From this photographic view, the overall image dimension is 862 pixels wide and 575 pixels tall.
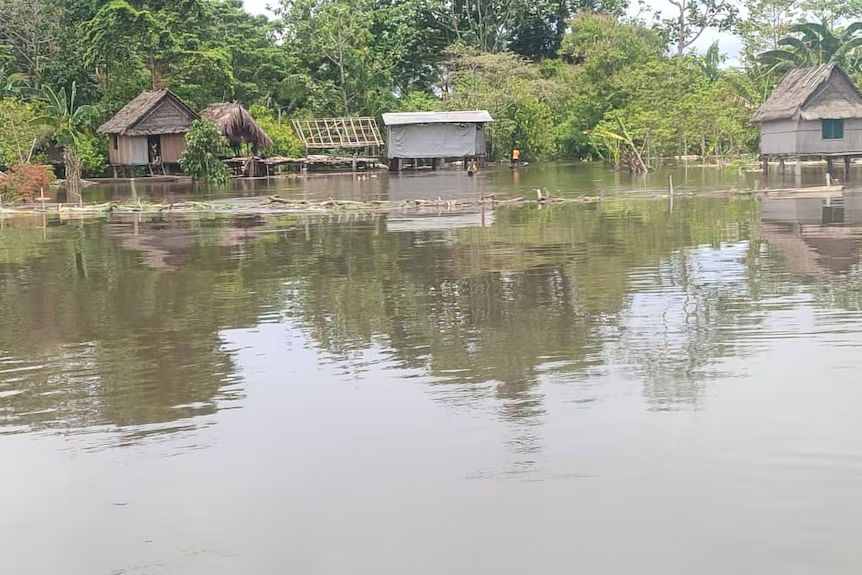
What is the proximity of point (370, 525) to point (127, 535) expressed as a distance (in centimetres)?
111

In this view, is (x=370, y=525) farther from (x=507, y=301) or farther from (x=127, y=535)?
(x=507, y=301)

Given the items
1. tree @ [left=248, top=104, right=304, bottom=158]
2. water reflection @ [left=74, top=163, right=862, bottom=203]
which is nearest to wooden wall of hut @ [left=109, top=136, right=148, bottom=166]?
water reflection @ [left=74, top=163, right=862, bottom=203]

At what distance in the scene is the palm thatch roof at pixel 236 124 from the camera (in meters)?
37.4

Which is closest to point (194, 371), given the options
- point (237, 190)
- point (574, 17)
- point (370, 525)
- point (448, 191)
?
point (370, 525)

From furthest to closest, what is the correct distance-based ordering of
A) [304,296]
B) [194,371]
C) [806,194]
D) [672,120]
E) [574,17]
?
[574,17]
[672,120]
[806,194]
[304,296]
[194,371]

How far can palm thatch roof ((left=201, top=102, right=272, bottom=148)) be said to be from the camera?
123 ft

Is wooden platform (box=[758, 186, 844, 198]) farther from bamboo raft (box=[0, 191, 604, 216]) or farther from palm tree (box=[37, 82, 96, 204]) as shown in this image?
palm tree (box=[37, 82, 96, 204])

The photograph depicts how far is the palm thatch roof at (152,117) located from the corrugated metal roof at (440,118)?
9.43 meters

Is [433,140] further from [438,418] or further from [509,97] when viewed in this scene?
[438,418]

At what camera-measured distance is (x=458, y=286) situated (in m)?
11.0

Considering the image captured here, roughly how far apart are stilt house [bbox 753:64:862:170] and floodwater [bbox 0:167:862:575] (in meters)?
22.0

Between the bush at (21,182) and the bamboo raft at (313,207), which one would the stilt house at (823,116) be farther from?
the bush at (21,182)

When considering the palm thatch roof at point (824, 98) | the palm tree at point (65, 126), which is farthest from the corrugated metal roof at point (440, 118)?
the palm thatch roof at point (824, 98)

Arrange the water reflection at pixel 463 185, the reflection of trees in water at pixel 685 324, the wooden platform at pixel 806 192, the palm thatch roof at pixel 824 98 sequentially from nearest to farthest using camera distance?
1. the reflection of trees in water at pixel 685 324
2. the wooden platform at pixel 806 192
3. the water reflection at pixel 463 185
4. the palm thatch roof at pixel 824 98
